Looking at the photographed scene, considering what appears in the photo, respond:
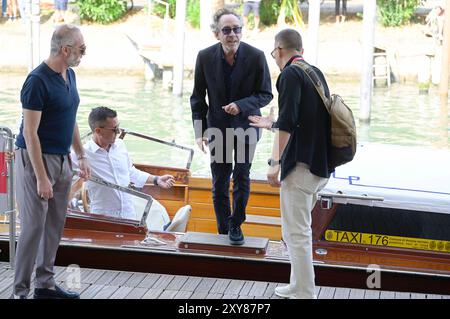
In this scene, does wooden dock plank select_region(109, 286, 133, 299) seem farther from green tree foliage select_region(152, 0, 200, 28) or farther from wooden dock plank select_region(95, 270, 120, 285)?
green tree foliage select_region(152, 0, 200, 28)

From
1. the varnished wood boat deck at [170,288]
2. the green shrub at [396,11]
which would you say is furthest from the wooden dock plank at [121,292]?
the green shrub at [396,11]

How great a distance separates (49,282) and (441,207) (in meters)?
2.45

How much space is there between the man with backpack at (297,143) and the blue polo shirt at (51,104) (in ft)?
3.34

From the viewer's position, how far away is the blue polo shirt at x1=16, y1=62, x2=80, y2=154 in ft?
14.6

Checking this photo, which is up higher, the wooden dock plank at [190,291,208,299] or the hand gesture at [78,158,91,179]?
the hand gesture at [78,158,91,179]

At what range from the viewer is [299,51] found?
185 inches

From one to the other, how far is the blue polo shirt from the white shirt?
1.22 metres

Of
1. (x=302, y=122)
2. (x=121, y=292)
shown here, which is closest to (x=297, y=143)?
(x=302, y=122)

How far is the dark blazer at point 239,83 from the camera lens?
5652 millimetres

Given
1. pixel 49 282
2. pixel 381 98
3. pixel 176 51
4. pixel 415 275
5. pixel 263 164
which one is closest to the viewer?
pixel 49 282

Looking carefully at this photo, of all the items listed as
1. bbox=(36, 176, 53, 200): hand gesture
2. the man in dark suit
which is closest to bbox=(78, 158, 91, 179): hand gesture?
bbox=(36, 176, 53, 200): hand gesture

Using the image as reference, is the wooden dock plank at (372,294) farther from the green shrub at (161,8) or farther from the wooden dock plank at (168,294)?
the green shrub at (161,8)
